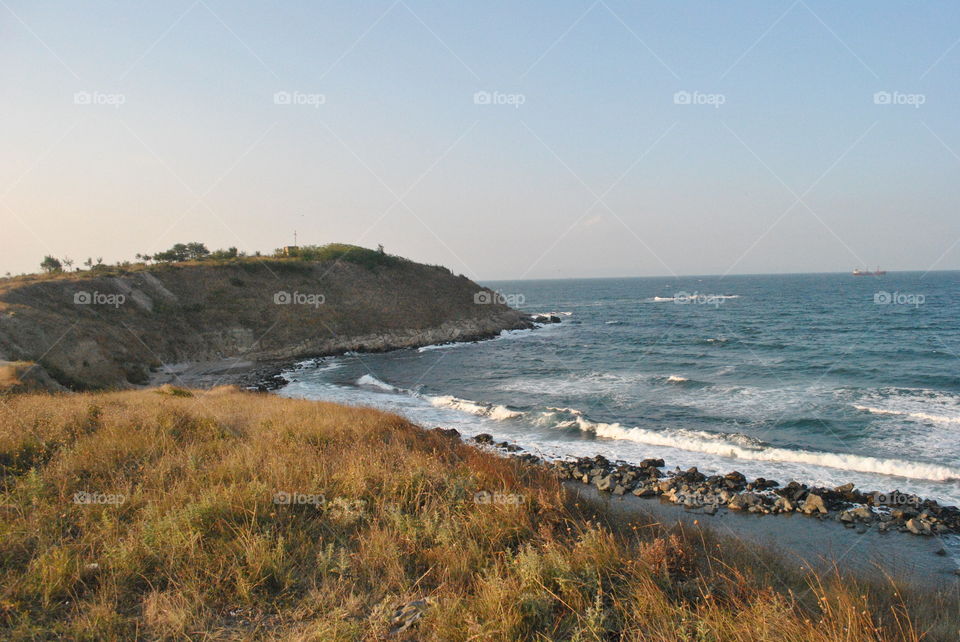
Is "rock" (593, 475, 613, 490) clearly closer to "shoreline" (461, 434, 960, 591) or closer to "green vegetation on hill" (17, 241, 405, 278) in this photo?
"shoreline" (461, 434, 960, 591)

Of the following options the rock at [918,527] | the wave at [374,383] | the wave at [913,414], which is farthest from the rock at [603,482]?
the wave at [374,383]

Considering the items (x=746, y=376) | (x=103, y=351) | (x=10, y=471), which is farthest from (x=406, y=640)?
(x=103, y=351)

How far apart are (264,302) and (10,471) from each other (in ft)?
142

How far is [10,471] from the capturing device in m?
7.22

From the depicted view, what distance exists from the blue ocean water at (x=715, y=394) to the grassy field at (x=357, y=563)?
10.9 metres

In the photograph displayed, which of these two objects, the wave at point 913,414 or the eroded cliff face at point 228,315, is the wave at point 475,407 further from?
the eroded cliff face at point 228,315

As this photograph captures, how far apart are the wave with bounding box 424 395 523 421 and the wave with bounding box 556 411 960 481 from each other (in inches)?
110

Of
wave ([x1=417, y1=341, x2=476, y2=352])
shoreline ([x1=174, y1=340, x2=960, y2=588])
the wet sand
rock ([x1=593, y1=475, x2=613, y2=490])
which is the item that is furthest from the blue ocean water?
the wet sand

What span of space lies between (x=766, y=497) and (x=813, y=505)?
1010 millimetres

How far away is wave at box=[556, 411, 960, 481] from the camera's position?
1434cm

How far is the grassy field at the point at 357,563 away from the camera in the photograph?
4172 millimetres

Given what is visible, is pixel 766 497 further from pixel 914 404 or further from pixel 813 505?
pixel 914 404

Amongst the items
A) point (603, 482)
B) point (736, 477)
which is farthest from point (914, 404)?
point (603, 482)

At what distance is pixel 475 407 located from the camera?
80.9ft
